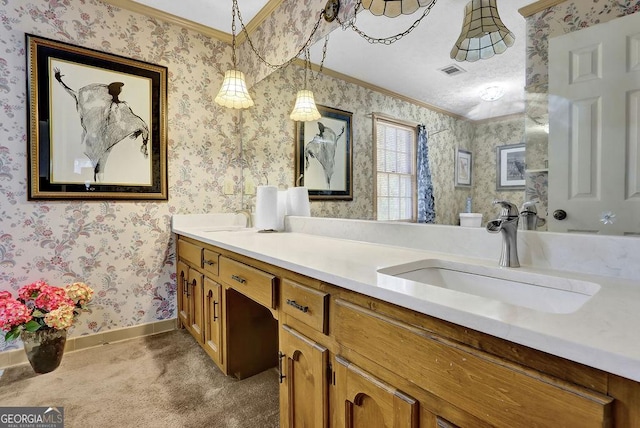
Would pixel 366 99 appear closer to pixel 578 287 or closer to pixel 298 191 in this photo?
pixel 298 191

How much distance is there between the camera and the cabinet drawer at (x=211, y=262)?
1.68 meters

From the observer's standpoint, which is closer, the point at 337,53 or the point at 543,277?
the point at 543,277

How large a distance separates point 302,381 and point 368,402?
12.4 inches

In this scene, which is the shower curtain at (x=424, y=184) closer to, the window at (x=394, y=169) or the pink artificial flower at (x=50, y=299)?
the window at (x=394, y=169)

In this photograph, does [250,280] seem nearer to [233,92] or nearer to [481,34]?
[481,34]

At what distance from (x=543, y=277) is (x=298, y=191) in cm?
146

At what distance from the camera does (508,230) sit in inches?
36.9

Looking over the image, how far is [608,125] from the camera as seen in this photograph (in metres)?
0.81

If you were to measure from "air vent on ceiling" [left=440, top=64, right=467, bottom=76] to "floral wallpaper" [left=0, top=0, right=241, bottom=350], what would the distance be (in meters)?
1.88

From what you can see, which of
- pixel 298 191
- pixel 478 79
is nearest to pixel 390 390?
pixel 478 79

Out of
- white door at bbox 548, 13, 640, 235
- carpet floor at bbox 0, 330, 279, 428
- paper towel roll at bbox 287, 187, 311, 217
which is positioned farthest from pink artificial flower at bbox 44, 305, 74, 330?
white door at bbox 548, 13, 640, 235

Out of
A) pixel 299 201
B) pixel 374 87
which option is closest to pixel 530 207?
pixel 374 87

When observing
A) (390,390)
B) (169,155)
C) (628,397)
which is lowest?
(390,390)

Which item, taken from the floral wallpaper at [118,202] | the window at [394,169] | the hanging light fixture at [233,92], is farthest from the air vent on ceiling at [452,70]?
the floral wallpaper at [118,202]
